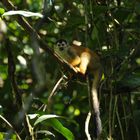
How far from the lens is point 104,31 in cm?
299

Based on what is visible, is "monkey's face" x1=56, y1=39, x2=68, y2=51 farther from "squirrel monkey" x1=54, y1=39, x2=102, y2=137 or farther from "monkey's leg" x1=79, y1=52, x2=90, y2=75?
"monkey's leg" x1=79, y1=52, x2=90, y2=75

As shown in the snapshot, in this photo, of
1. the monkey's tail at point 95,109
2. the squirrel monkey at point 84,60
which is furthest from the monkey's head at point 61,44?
the monkey's tail at point 95,109

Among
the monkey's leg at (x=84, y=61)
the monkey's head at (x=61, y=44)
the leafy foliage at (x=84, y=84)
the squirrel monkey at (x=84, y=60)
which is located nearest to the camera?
the leafy foliage at (x=84, y=84)

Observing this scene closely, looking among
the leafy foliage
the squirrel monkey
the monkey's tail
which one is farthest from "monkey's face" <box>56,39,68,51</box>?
the monkey's tail

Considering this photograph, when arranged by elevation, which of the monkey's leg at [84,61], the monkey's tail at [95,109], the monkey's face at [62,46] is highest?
the monkey's face at [62,46]

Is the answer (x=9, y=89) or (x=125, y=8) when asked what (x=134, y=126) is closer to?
(x=125, y=8)

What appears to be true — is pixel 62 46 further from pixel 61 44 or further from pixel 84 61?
pixel 84 61

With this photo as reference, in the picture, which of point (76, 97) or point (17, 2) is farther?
point (17, 2)

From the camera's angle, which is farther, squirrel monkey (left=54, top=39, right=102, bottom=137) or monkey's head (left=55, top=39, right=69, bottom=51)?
monkey's head (left=55, top=39, right=69, bottom=51)

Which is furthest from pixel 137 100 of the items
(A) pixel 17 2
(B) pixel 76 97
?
(A) pixel 17 2

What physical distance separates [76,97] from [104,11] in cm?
95

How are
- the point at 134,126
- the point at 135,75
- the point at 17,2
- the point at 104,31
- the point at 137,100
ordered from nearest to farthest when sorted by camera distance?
the point at 135,75 < the point at 134,126 < the point at 104,31 < the point at 137,100 < the point at 17,2

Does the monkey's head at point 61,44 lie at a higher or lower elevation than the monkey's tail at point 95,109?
higher

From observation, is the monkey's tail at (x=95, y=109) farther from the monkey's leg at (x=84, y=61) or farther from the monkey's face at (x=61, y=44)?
the monkey's face at (x=61, y=44)
